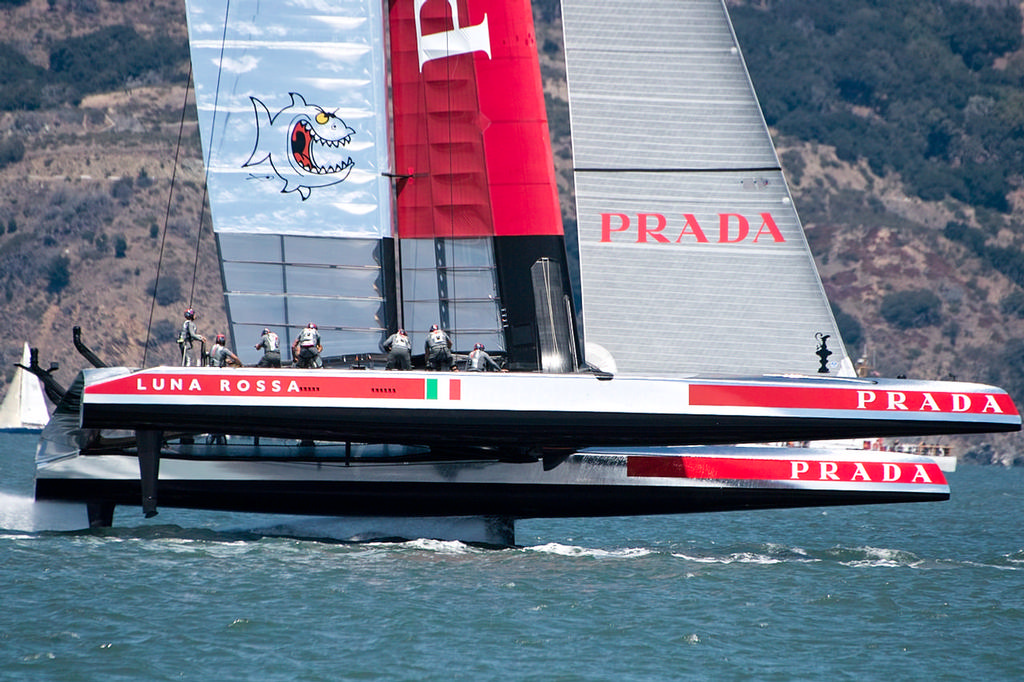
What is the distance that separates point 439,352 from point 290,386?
192 centimetres

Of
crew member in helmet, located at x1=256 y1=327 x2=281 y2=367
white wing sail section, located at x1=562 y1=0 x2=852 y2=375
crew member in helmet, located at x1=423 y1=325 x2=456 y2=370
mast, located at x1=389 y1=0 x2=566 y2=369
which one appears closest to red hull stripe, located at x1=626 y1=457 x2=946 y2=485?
white wing sail section, located at x1=562 y1=0 x2=852 y2=375

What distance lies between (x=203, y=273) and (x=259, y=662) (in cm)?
8180

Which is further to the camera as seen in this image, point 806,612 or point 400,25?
point 400,25

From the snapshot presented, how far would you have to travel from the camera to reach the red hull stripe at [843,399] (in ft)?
51.4

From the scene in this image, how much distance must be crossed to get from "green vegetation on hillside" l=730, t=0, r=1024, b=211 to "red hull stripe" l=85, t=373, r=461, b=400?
101 meters

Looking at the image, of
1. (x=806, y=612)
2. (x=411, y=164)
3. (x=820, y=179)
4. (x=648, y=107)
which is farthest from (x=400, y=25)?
(x=820, y=179)

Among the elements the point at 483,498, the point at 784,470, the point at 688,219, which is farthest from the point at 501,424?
the point at 784,470

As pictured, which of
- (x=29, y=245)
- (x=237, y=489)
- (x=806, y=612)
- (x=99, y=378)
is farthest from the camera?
(x=29, y=245)

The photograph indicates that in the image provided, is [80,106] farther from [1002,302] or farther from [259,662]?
[259,662]

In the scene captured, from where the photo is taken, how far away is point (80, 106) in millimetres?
108188

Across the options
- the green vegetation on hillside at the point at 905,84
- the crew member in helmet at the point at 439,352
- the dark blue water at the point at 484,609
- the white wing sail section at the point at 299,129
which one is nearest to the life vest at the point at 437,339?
the crew member in helmet at the point at 439,352

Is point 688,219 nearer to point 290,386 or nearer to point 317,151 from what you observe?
point 317,151

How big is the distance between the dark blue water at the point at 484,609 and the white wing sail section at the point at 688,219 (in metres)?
2.68

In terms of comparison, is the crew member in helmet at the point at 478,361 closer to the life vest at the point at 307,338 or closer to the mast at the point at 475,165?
the mast at the point at 475,165
